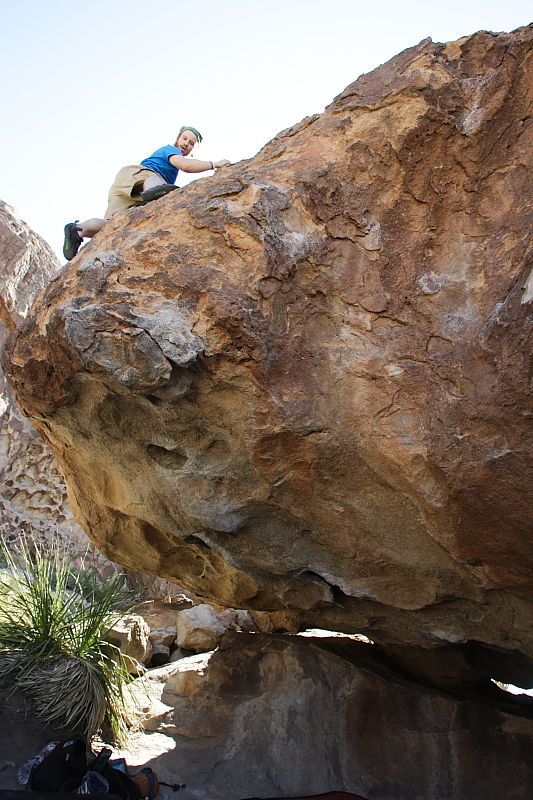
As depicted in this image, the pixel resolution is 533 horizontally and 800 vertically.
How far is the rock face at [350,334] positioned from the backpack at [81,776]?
1.43 m

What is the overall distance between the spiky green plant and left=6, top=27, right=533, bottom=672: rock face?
76.7 inches

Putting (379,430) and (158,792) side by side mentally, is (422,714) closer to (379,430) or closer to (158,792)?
(158,792)

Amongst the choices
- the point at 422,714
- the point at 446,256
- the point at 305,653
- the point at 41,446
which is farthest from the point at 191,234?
the point at 41,446

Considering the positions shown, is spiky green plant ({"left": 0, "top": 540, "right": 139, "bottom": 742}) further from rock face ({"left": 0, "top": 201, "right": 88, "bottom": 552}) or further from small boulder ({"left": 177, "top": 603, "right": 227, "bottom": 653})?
rock face ({"left": 0, "top": 201, "right": 88, "bottom": 552})

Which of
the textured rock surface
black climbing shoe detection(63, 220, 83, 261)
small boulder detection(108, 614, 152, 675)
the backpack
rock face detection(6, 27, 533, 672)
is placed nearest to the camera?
rock face detection(6, 27, 533, 672)

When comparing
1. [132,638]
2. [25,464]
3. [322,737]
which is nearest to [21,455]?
[25,464]

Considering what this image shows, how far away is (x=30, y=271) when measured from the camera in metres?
9.21

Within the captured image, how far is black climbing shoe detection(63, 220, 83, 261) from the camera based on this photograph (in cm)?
431

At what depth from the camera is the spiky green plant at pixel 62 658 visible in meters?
4.66

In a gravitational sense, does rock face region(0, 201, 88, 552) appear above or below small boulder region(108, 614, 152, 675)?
above

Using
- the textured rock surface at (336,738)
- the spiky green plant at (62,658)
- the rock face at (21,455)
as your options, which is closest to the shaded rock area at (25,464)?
the rock face at (21,455)

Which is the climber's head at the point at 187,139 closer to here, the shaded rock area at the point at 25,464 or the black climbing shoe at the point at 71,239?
the black climbing shoe at the point at 71,239

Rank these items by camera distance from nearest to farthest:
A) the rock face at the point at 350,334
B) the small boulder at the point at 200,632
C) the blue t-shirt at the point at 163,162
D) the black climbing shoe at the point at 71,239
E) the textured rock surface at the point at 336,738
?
the rock face at the point at 350,334
the textured rock surface at the point at 336,738
the black climbing shoe at the point at 71,239
the blue t-shirt at the point at 163,162
the small boulder at the point at 200,632


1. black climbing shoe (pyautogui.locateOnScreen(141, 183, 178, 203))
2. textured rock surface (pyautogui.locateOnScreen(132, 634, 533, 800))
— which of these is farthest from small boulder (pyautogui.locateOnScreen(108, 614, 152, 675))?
black climbing shoe (pyautogui.locateOnScreen(141, 183, 178, 203))
